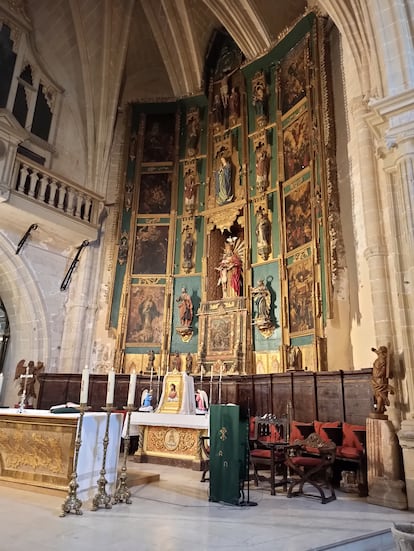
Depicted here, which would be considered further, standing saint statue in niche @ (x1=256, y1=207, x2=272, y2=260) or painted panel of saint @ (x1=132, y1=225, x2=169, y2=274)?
painted panel of saint @ (x1=132, y1=225, x2=169, y2=274)

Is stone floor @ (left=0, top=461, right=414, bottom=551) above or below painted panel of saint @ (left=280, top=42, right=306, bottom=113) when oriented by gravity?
below

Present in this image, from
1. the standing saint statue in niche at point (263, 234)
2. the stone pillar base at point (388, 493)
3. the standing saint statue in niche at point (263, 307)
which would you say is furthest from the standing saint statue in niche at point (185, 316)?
the stone pillar base at point (388, 493)

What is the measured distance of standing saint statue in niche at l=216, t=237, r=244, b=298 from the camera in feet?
39.4

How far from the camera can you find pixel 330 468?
573 centimetres

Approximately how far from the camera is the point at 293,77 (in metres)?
12.1

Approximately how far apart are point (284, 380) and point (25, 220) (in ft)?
25.0

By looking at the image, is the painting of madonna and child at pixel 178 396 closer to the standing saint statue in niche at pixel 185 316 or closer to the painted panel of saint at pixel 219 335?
the painted panel of saint at pixel 219 335

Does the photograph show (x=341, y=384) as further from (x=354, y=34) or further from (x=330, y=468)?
(x=354, y=34)

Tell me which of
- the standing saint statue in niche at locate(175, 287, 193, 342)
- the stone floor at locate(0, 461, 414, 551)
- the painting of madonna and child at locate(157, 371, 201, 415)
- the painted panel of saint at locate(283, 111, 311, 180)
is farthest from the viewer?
the standing saint statue in niche at locate(175, 287, 193, 342)

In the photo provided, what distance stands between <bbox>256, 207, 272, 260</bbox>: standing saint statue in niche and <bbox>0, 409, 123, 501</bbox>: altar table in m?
7.21

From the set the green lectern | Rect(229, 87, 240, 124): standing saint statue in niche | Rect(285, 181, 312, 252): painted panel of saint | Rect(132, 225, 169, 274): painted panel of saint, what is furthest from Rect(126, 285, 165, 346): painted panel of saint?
the green lectern

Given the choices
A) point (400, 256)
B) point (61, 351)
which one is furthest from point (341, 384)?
point (61, 351)

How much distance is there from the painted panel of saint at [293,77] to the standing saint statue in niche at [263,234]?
3181 millimetres

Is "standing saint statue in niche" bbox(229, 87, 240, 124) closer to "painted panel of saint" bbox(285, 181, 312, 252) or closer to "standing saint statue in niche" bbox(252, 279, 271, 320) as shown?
"painted panel of saint" bbox(285, 181, 312, 252)
